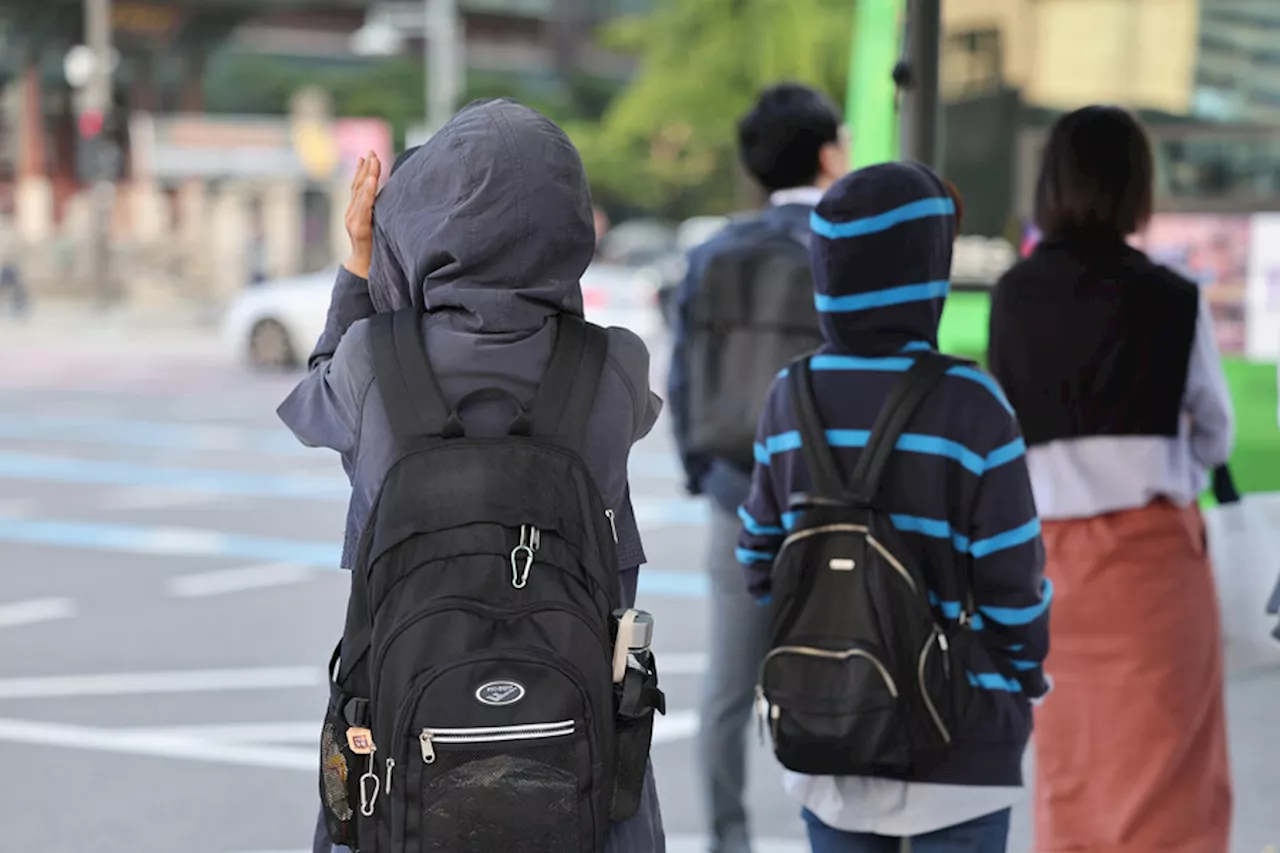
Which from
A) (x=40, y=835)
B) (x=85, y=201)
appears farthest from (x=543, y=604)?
(x=85, y=201)

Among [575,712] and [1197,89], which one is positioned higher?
[1197,89]

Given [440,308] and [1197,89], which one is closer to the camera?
[440,308]

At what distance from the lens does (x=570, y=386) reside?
2.50 meters

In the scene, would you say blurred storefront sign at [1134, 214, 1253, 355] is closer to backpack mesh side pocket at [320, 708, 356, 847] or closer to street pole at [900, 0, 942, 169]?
street pole at [900, 0, 942, 169]

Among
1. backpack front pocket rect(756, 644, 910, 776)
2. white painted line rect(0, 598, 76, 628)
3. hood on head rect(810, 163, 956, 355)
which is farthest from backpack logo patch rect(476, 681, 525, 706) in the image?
white painted line rect(0, 598, 76, 628)

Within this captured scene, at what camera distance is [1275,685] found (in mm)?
7234

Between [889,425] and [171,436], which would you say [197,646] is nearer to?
[889,425]

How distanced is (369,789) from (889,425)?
1.15 meters

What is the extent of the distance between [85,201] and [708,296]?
41.3m

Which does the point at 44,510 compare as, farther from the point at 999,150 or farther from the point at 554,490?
the point at 554,490

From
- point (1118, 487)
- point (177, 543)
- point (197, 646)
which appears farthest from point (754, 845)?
point (177, 543)

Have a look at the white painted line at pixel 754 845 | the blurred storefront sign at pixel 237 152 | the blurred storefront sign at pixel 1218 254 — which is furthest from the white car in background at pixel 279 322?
the blurred storefront sign at pixel 237 152

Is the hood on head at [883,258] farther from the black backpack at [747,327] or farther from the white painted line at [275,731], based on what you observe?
the white painted line at [275,731]

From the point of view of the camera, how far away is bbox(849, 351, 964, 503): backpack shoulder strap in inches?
124
